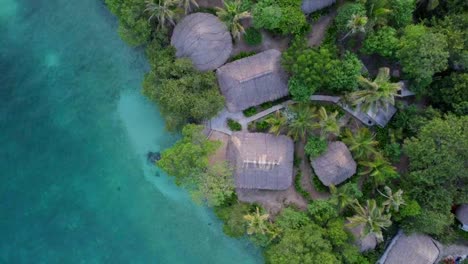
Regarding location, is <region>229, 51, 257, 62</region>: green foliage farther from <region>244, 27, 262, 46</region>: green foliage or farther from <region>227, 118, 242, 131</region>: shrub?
<region>227, 118, 242, 131</region>: shrub

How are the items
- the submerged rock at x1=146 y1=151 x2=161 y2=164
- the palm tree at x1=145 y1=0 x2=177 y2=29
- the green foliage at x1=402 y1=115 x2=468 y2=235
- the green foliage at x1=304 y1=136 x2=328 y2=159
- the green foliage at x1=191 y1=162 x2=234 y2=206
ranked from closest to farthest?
the green foliage at x1=402 y1=115 x2=468 y2=235, the palm tree at x1=145 y1=0 x2=177 y2=29, the green foliage at x1=191 y1=162 x2=234 y2=206, the green foliage at x1=304 y1=136 x2=328 y2=159, the submerged rock at x1=146 y1=151 x2=161 y2=164

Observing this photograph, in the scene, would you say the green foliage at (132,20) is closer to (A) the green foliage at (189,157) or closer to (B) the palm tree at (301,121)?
(A) the green foliage at (189,157)

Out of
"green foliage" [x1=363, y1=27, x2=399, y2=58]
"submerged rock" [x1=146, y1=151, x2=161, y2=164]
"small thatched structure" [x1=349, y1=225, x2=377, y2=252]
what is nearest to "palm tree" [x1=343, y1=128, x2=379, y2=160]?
"small thatched structure" [x1=349, y1=225, x2=377, y2=252]

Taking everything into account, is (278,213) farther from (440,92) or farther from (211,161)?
(440,92)

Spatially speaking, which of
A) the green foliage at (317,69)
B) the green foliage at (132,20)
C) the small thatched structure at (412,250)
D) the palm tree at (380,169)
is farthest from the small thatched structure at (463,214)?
the green foliage at (132,20)

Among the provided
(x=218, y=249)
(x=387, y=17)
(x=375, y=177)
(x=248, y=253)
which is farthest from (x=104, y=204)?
(x=387, y=17)

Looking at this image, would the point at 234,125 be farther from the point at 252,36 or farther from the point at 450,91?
the point at 450,91

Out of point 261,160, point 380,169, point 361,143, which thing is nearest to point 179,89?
point 261,160
